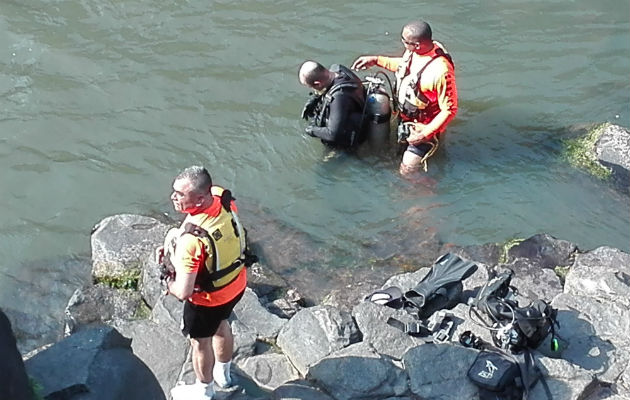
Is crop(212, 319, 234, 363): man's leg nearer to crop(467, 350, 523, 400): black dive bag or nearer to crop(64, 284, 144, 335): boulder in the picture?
crop(64, 284, 144, 335): boulder

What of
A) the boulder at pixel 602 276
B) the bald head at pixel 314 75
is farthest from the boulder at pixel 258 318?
the bald head at pixel 314 75

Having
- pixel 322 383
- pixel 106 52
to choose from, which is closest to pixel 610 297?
pixel 322 383

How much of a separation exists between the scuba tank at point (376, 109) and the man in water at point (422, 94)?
0.16 metres

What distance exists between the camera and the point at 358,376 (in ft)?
20.6

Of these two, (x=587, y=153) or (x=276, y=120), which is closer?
(x=587, y=153)

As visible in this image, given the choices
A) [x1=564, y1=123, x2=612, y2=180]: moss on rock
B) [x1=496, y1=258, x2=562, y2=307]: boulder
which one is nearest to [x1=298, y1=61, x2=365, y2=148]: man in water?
[x1=496, y1=258, x2=562, y2=307]: boulder

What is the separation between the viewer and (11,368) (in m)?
4.47

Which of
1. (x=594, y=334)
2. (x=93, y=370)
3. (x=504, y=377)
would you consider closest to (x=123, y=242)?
(x=93, y=370)

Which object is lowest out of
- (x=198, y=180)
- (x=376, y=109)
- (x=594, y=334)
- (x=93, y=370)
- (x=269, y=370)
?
(x=269, y=370)

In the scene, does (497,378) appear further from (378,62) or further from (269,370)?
(378,62)

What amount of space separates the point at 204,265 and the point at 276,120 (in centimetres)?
466

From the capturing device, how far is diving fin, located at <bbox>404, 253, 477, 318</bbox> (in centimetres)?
713

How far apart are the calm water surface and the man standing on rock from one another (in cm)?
258

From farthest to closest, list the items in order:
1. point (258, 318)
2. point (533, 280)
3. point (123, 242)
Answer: point (123, 242)
point (533, 280)
point (258, 318)
